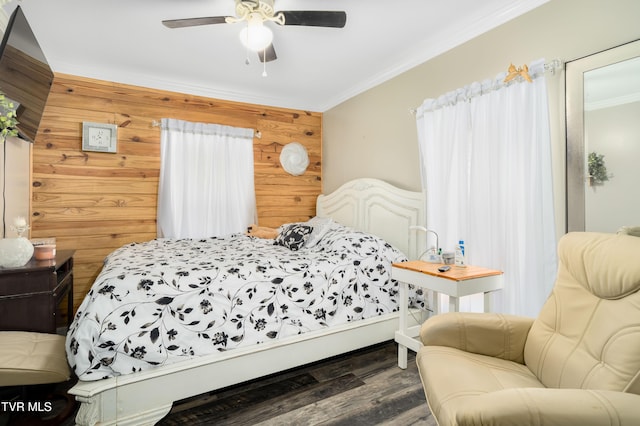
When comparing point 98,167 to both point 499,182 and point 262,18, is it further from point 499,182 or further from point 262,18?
point 499,182

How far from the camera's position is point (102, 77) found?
338 centimetres

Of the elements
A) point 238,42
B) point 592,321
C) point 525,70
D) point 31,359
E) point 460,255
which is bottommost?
point 31,359

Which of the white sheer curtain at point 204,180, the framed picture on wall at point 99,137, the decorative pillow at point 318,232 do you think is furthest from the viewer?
the white sheer curtain at point 204,180

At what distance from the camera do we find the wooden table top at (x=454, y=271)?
80.8 inches

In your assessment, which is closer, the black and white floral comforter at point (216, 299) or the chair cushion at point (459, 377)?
the chair cushion at point (459, 377)

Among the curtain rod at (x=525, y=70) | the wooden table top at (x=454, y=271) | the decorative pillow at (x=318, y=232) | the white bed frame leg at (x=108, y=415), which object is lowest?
the white bed frame leg at (x=108, y=415)

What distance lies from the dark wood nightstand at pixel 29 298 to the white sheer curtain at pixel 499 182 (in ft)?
8.83

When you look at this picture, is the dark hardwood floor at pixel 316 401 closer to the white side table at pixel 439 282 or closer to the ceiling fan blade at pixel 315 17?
the white side table at pixel 439 282

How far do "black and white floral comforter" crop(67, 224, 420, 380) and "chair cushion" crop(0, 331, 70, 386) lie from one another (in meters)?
0.07

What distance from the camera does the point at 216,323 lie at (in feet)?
6.36

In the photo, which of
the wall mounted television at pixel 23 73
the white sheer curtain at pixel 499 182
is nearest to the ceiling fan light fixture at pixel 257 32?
the wall mounted television at pixel 23 73

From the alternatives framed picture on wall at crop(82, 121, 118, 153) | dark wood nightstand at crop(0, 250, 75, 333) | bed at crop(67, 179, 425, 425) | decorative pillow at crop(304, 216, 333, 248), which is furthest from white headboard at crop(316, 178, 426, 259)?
dark wood nightstand at crop(0, 250, 75, 333)

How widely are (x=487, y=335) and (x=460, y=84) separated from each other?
196cm

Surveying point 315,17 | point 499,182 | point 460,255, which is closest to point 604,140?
point 499,182
